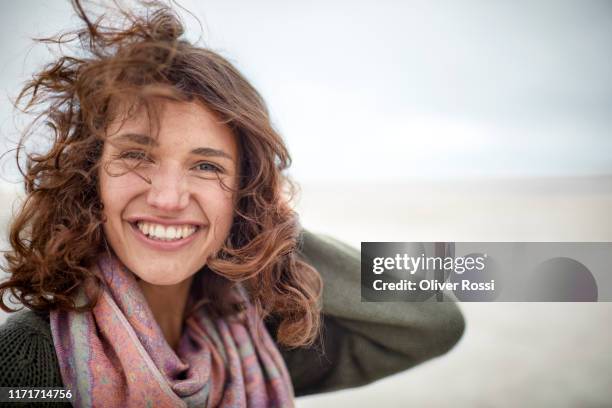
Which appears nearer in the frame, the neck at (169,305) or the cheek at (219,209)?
the cheek at (219,209)

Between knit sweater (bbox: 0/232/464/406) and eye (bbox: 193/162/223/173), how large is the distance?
447 millimetres

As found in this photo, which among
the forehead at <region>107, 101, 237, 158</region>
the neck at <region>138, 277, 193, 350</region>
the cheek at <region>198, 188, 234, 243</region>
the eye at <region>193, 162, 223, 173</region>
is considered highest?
the forehead at <region>107, 101, 237, 158</region>

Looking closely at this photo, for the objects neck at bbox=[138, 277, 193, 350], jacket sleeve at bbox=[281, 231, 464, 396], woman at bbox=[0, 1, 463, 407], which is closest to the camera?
woman at bbox=[0, 1, 463, 407]

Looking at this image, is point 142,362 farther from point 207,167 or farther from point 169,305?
point 207,167

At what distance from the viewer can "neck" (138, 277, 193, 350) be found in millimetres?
1398

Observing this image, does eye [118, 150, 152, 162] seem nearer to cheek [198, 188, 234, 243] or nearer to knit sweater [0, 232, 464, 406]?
cheek [198, 188, 234, 243]

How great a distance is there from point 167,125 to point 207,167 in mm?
150

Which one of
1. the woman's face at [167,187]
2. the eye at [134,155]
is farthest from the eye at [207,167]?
the eye at [134,155]

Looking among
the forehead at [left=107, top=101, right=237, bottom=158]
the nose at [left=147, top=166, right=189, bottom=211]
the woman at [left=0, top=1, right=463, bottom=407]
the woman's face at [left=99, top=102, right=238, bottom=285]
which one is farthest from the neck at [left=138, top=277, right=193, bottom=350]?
the forehead at [left=107, top=101, right=237, bottom=158]

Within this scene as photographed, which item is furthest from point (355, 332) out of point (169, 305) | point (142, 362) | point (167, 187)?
point (167, 187)

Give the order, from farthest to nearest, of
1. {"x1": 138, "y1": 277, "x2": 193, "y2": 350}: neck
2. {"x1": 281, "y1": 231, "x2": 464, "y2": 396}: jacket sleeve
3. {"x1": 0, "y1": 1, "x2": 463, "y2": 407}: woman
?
{"x1": 281, "y1": 231, "x2": 464, "y2": 396}: jacket sleeve → {"x1": 138, "y1": 277, "x2": 193, "y2": 350}: neck → {"x1": 0, "y1": 1, "x2": 463, "y2": 407}: woman

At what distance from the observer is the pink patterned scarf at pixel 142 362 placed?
1147 mm

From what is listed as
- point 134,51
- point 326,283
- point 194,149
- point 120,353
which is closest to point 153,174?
point 194,149

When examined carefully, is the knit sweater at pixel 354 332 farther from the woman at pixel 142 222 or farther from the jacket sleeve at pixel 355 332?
the woman at pixel 142 222
